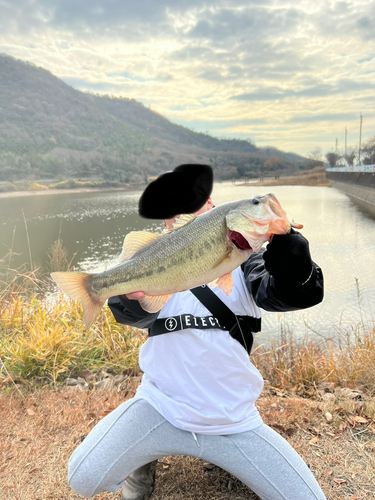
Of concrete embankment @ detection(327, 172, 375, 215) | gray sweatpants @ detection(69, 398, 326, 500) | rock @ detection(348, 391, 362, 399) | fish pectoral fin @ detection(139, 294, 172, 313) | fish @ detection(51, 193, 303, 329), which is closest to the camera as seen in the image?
fish @ detection(51, 193, 303, 329)

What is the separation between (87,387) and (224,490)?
7.62ft

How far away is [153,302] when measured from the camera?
1.98 meters

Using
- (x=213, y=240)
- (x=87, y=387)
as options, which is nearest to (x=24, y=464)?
(x=87, y=387)

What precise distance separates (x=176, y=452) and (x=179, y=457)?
86cm

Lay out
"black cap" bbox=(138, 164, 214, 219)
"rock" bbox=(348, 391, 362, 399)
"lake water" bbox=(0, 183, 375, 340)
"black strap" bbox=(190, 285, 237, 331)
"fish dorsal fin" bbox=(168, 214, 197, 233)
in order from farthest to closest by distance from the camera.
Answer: "lake water" bbox=(0, 183, 375, 340)
"rock" bbox=(348, 391, 362, 399)
"black cap" bbox=(138, 164, 214, 219)
"black strap" bbox=(190, 285, 237, 331)
"fish dorsal fin" bbox=(168, 214, 197, 233)

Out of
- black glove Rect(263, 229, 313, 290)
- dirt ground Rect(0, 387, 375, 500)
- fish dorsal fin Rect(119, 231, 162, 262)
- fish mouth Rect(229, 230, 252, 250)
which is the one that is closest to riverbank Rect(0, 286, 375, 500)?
dirt ground Rect(0, 387, 375, 500)

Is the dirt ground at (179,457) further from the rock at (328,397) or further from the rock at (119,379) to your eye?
the rock at (119,379)

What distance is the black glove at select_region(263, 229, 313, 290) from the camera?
1.79 metres

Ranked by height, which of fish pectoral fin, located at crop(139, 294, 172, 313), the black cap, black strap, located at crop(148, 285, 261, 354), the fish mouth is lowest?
black strap, located at crop(148, 285, 261, 354)

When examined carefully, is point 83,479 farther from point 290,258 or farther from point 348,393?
point 348,393

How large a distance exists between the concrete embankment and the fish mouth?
1306 inches

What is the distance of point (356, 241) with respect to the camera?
18.5 meters

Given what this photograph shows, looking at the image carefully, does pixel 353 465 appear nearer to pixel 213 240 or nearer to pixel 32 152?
pixel 213 240

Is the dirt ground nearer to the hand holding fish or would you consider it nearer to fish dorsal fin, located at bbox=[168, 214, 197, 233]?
the hand holding fish
